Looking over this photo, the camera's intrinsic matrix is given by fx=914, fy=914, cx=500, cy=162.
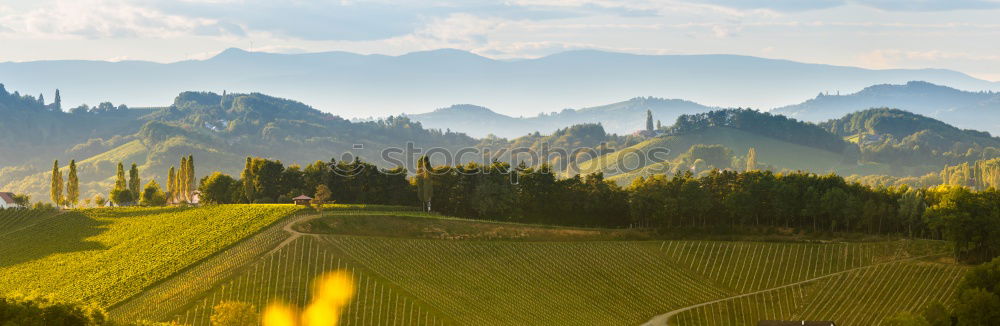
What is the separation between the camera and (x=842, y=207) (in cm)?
12350

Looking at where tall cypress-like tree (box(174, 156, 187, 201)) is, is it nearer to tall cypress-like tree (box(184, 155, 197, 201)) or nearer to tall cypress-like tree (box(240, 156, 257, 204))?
tall cypress-like tree (box(184, 155, 197, 201))

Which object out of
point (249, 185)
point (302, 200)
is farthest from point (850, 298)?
point (249, 185)

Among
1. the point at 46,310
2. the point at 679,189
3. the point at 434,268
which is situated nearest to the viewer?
the point at 46,310

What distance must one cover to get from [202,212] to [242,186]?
21.9 meters

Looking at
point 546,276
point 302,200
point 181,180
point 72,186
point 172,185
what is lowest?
point 546,276

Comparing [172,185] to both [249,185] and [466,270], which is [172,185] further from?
[466,270]

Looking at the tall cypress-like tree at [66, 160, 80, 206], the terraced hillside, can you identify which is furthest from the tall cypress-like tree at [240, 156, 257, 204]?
the tall cypress-like tree at [66, 160, 80, 206]

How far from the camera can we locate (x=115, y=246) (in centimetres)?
11556

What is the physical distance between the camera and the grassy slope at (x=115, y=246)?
98500 mm

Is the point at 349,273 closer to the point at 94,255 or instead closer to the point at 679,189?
the point at 94,255

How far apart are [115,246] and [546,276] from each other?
55.5m

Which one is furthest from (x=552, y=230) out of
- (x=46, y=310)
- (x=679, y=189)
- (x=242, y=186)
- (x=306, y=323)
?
(x=46, y=310)

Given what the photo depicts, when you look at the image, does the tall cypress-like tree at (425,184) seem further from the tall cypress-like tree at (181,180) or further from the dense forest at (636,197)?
the tall cypress-like tree at (181,180)

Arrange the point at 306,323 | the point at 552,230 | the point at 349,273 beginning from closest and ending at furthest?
the point at 306,323 < the point at 349,273 < the point at 552,230
